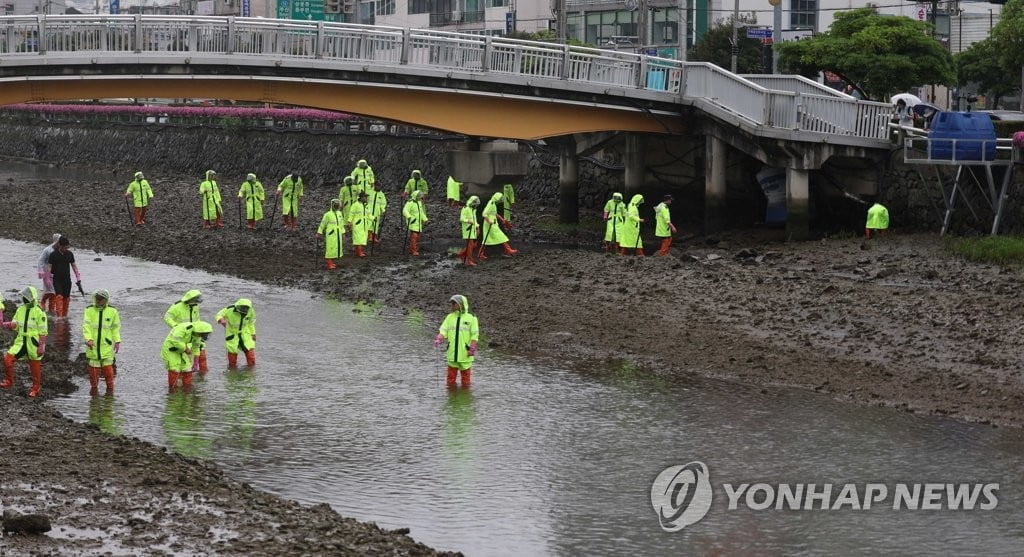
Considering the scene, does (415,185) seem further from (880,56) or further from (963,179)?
(963,179)

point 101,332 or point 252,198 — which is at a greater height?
point 252,198

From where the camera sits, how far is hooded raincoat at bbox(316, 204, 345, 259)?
30352 millimetres

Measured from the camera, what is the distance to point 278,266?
31.5 metres

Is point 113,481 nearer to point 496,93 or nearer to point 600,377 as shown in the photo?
point 600,377

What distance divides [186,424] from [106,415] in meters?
1.07

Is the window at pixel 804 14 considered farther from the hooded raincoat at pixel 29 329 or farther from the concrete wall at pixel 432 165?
the hooded raincoat at pixel 29 329

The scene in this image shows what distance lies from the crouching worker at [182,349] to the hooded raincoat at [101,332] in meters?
0.70

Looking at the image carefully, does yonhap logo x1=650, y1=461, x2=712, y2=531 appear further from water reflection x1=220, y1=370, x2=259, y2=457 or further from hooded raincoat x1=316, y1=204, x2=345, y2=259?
hooded raincoat x1=316, y1=204, x2=345, y2=259

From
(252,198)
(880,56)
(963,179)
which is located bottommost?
(252,198)

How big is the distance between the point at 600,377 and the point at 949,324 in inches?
219

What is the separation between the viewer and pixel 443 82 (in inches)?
1271

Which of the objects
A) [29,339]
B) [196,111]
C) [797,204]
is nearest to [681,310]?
[797,204]

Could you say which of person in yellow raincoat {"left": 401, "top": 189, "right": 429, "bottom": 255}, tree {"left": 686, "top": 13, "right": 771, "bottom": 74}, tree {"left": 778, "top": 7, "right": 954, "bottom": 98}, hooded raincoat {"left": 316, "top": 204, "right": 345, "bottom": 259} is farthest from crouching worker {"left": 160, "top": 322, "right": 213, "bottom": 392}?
tree {"left": 686, "top": 13, "right": 771, "bottom": 74}

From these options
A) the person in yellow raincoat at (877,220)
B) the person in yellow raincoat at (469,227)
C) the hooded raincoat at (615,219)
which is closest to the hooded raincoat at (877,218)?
the person in yellow raincoat at (877,220)
